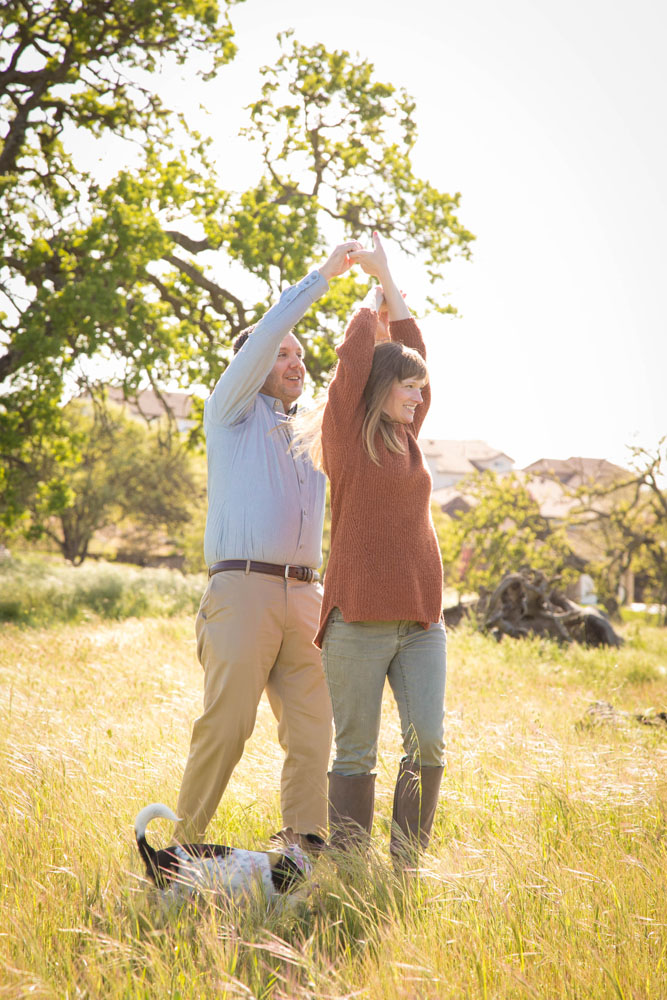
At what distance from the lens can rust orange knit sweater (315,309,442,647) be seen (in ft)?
9.94

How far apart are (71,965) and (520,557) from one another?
1611 cm

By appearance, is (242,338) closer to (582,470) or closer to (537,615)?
(537,615)

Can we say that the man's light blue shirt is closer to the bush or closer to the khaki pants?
the khaki pants

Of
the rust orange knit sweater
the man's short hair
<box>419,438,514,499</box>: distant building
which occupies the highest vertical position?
<box>419,438,514,499</box>: distant building

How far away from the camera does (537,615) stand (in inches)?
453

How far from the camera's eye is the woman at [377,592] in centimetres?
302

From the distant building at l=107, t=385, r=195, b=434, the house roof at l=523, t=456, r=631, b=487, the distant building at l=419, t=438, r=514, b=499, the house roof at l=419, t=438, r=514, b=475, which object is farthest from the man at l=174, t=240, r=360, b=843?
the house roof at l=419, t=438, r=514, b=475

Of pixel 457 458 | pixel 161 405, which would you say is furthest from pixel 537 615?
pixel 457 458

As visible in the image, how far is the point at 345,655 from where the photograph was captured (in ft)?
Answer: 10.0

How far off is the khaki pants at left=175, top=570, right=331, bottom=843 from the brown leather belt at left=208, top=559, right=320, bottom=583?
24 mm

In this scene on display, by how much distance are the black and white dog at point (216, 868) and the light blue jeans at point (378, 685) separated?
0.40m

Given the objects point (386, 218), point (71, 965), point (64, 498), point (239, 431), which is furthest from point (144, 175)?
point (71, 965)

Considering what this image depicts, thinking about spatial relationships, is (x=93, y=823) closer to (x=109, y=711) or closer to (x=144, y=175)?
(x=109, y=711)

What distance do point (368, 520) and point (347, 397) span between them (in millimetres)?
462
